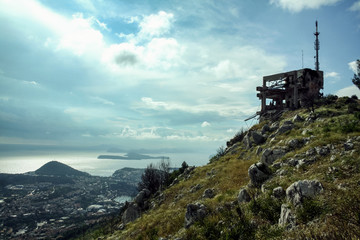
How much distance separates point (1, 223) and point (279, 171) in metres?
211

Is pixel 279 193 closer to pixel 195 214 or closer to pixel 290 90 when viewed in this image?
pixel 195 214

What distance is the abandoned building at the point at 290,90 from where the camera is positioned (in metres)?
37.6

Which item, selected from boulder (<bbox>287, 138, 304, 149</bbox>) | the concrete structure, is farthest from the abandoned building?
boulder (<bbox>287, 138, 304, 149</bbox>)

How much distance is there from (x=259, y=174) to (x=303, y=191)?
4.54 metres

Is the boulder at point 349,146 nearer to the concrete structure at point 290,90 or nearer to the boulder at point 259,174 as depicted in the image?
the boulder at point 259,174

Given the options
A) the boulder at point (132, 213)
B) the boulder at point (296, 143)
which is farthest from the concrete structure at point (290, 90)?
the boulder at point (132, 213)

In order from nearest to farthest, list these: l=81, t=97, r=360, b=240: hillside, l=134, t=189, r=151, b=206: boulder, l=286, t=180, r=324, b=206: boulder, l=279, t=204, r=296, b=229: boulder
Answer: l=81, t=97, r=360, b=240: hillside → l=279, t=204, r=296, b=229: boulder → l=286, t=180, r=324, b=206: boulder → l=134, t=189, r=151, b=206: boulder

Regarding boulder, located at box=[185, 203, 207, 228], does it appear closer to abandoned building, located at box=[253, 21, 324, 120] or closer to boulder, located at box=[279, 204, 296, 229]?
boulder, located at box=[279, 204, 296, 229]

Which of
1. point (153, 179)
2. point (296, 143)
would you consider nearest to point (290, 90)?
point (296, 143)

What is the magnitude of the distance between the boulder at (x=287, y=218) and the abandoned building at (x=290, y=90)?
3338 centimetres

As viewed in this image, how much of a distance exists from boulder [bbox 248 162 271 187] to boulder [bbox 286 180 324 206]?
370 cm

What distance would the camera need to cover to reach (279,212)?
27.9ft

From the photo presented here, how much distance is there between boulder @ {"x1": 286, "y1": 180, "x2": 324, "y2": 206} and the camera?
25.8 feet

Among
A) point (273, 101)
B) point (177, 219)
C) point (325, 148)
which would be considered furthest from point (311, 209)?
point (273, 101)
